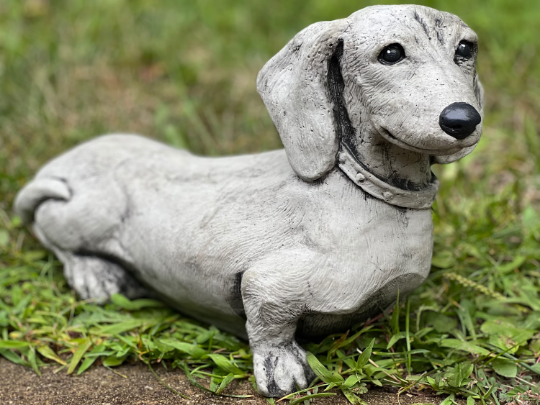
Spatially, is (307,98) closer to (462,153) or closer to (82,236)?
(462,153)

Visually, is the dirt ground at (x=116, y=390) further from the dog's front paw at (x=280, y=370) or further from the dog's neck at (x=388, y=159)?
the dog's neck at (x=388, y=159)

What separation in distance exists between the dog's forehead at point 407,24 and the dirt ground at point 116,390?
3.92 ft

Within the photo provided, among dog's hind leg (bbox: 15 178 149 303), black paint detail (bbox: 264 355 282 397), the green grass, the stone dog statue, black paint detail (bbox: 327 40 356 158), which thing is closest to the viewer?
the stone dog statue

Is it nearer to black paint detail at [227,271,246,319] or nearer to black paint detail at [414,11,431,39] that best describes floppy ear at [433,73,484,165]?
black paint detail at [414,11,431,39]

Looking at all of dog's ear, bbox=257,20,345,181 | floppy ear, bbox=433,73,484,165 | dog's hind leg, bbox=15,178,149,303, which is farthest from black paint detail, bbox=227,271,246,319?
floppy ear, bbox=433,73,484,165

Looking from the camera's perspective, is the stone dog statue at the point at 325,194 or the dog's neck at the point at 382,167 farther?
the dog's neck at the point at 382,167

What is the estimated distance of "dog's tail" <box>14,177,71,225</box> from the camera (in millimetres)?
2826

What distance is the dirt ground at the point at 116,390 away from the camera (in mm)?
2225

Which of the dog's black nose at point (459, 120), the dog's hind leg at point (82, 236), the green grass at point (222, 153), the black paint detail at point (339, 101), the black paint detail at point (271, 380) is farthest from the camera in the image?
the dog's hind leg at point (82, 236)

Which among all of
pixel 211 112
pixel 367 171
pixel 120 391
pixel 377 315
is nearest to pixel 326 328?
pixel 377 315

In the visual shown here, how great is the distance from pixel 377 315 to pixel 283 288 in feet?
1.67

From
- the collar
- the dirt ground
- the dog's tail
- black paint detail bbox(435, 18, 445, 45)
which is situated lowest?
the dirt ground

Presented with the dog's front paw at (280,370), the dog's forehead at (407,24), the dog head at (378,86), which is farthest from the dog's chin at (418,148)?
the dog's front paw at (280,370)

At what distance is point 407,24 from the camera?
199cm
